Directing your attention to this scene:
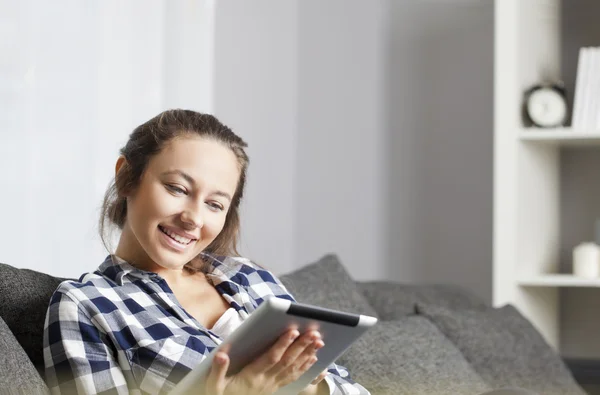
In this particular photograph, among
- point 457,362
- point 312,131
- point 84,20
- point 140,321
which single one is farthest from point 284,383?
point 312,131

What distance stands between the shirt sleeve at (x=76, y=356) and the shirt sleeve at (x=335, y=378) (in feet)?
1.22

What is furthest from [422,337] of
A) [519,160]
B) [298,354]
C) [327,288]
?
[519,160]

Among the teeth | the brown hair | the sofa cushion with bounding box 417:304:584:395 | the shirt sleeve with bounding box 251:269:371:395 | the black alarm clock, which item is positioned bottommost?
the sofa cushion with bounding box 417:304:584:395

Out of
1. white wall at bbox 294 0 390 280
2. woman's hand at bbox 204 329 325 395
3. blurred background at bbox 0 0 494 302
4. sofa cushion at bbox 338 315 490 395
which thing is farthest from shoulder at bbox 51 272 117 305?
white wall at bbox 294 0 390 280

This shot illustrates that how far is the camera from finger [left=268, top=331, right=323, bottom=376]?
1.21 m

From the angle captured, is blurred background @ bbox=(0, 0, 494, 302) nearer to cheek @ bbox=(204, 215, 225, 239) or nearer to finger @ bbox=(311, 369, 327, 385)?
cheek @ bbox=(204, 215, 225, 239)

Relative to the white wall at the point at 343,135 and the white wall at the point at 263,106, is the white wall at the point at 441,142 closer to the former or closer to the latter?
the white wall at the point at 343,135

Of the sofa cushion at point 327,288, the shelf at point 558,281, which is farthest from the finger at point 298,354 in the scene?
the shelf at point 558,281

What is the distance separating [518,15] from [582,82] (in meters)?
0.31

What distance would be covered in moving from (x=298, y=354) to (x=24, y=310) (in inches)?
18.6

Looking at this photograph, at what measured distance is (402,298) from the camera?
2.43 m

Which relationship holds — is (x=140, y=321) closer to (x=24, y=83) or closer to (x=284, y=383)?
(x=284, y=383)

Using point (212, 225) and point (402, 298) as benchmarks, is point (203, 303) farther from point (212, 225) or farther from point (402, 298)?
point (402, 298)

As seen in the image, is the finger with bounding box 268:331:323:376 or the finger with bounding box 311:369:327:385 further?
the finger with bounding box 311:369:327:385
